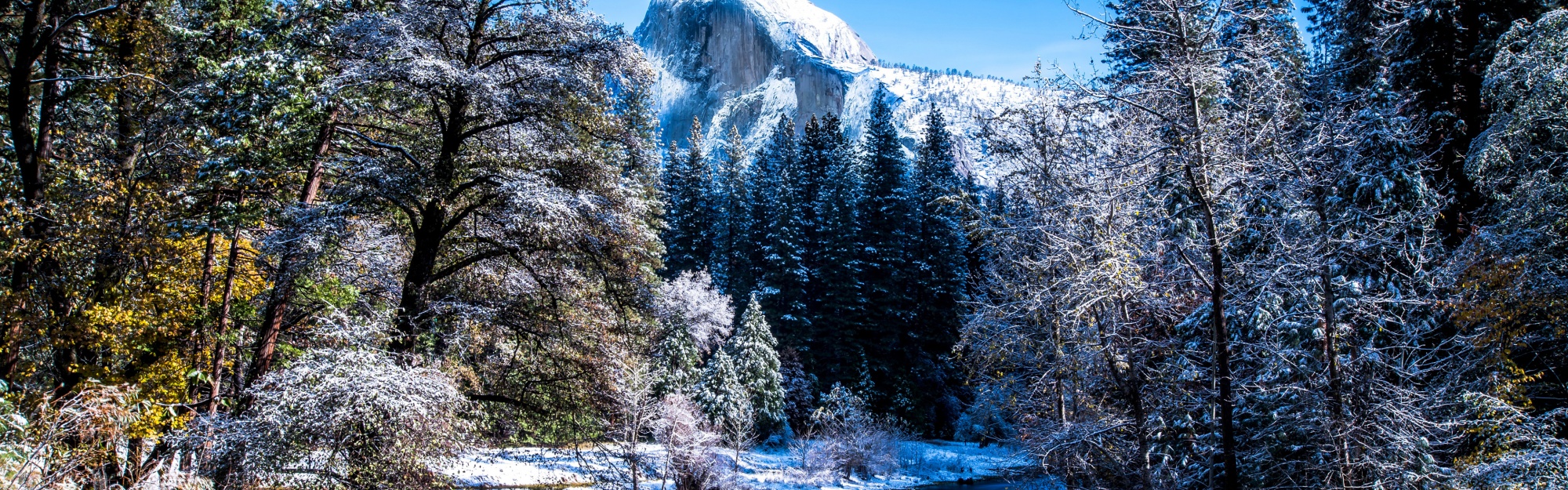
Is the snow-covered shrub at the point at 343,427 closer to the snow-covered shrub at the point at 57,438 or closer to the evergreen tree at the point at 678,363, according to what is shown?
the snow-covered shrub at the point at 57,438

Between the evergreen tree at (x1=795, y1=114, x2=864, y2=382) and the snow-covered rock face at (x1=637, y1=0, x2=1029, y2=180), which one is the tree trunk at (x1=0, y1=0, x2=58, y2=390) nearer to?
the evergreen tree at (x1=795, y1=114, x2=864, y2=382)

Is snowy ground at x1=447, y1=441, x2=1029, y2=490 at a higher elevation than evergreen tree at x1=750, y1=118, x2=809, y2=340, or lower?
lower

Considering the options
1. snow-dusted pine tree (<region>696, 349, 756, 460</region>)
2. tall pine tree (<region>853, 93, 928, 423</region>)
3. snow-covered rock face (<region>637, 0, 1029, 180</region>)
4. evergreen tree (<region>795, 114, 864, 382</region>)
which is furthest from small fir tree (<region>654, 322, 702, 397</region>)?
snow-covered rock face (<region>637, 0, 1029, 180</region>)

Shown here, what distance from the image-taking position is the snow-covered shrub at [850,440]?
1028 inches

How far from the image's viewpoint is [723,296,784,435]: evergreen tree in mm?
27828

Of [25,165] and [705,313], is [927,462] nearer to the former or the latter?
[705,313]

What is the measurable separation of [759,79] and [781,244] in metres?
82.2

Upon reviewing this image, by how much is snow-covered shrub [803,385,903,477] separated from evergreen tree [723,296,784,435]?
157 cm

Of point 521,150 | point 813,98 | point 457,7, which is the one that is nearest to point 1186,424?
point 521,150

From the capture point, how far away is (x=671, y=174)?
4606cm

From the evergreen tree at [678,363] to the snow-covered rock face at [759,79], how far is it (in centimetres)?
7658

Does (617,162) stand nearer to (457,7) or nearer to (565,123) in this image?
(565,123)

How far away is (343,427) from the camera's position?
7250 millimetres

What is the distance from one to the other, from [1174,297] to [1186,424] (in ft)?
6.55
